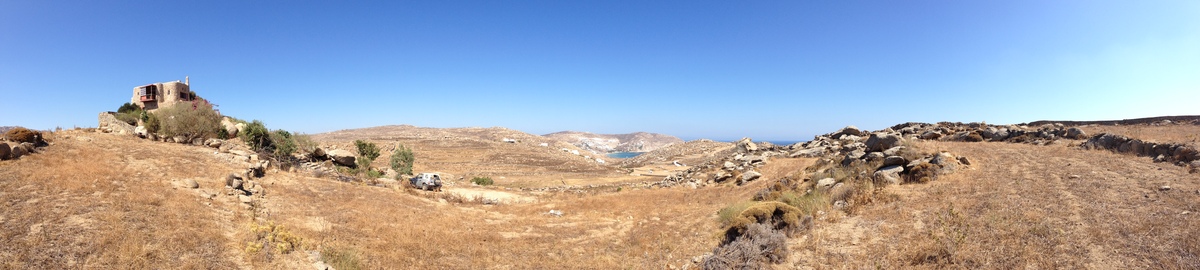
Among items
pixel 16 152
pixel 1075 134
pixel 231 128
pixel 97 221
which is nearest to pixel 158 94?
pixel 231 128

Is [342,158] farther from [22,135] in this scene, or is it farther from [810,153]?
[810,153]

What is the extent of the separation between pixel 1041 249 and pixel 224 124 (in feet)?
160

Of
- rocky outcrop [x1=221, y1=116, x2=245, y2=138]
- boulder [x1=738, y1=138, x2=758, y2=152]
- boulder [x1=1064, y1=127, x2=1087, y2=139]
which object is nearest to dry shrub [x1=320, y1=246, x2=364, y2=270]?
boulder [x1=1064, y1=127, x2=1087, y2=139]

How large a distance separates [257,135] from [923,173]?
39.7 m

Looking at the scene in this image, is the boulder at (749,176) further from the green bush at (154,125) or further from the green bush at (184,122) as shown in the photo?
the green bush at (154,125)

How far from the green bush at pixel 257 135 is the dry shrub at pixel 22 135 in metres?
14.5

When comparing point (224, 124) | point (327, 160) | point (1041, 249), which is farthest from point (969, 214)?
point (224, 124)

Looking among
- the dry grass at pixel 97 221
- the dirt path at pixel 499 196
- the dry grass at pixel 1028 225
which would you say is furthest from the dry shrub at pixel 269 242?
the dirt path at pixel 499 196

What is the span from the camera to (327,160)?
32938 mm

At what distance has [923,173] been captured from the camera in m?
13.3

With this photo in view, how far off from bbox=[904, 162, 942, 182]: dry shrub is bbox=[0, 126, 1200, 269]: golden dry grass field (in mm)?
465

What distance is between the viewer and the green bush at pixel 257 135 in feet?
101

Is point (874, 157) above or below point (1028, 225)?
above

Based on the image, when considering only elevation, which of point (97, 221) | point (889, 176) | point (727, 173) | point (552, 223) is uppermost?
point (889, 176)
